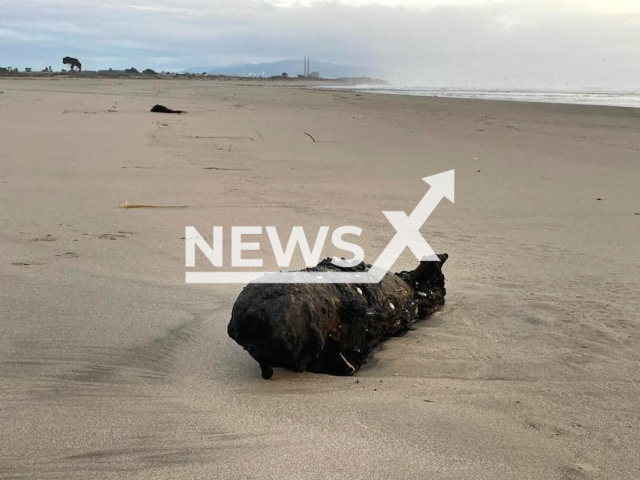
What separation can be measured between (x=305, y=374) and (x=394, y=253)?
80.5 inches

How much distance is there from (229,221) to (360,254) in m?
1.27

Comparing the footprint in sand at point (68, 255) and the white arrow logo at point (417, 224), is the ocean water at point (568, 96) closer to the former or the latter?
the white arrow logo at point (417, 224)

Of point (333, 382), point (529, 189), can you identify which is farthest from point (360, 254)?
point (529, 189)

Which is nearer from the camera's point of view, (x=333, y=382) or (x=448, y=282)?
(x=333, y=382)

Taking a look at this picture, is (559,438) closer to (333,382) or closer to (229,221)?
(333,382)

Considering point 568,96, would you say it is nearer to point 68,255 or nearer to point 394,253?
point 394,253

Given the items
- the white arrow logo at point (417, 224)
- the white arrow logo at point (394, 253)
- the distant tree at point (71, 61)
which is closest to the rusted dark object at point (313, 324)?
the white arrow logo at point (394, 253)

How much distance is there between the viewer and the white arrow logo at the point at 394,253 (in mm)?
2840

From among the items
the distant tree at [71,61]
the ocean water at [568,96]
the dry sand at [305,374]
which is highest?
the distant tree at [71,61]

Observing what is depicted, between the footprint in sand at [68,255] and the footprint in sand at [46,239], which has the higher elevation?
the footprint in sand at [46,239]

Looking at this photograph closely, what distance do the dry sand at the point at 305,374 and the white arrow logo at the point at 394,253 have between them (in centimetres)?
11

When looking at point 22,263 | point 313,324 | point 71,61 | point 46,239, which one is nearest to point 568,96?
point 46,239

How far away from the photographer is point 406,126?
542 inches

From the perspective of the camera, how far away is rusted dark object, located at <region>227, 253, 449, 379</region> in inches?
101
